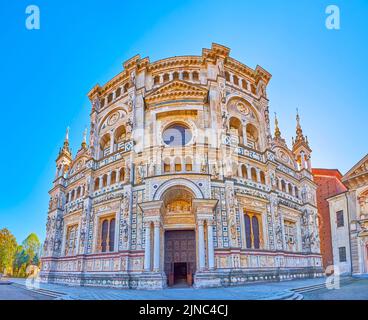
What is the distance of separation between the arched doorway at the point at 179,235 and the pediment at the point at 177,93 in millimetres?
8978

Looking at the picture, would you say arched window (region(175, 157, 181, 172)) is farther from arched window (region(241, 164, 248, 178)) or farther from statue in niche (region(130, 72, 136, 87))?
statue in niche (region(130, 72, 136, 87))

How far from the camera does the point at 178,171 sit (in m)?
23.2

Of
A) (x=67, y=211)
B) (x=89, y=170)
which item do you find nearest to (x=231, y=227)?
(x=89, y=170)

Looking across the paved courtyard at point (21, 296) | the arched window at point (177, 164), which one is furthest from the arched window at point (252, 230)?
the paved courtyard at point (21, 296)

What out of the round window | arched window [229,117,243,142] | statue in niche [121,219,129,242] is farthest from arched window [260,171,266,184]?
statue in niche [121,219,129,242]

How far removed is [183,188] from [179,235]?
13.3ft

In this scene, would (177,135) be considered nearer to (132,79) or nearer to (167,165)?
(167,165)

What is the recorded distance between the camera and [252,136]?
29453mm

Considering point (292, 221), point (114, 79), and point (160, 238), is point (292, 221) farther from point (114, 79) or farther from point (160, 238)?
point (114, 79)

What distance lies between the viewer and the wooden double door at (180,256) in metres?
21.3

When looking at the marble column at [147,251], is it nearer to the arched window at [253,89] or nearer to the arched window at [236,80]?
the arched window at [236,80]
